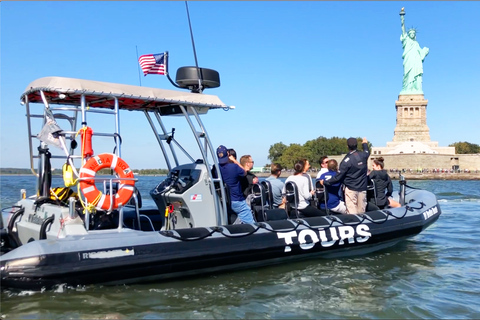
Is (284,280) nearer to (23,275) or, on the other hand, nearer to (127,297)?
(127,297)

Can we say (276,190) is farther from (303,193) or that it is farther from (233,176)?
(233,176)

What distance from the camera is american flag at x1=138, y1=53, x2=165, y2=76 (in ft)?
22.3

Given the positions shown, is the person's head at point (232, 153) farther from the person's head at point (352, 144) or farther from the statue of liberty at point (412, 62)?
the statue of liberty at point (412, 62)

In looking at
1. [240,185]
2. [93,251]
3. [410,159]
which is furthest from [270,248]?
[410,159]

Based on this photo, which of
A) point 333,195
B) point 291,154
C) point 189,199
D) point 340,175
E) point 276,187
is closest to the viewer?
point 189,199

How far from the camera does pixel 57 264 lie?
201 inches

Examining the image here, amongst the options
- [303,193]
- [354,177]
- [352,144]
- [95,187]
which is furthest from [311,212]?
[95,187]

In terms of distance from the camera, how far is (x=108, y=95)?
586 cm

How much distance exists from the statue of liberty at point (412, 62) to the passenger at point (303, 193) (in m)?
58.0

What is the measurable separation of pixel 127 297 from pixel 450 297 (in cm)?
387

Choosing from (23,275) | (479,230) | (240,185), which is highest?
(240,185)

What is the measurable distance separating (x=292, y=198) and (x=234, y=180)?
1.60m

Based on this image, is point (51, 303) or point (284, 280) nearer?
point (51, 303)

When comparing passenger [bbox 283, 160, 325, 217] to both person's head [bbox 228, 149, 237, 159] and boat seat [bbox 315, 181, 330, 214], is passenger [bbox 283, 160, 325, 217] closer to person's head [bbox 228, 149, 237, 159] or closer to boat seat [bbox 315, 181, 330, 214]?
boat seat [bbox 315, 181, 330, 214]
